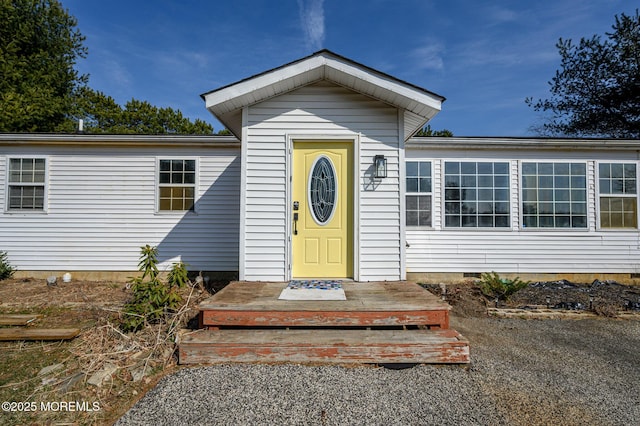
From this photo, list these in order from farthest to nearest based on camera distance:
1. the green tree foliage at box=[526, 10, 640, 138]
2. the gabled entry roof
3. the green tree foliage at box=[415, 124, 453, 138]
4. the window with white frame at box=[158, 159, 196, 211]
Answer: the green tree foliage at box=[415, 124, 453, 138] → the green tree foliage at box=[526, 10, 640, 138] → the window with white frame at box=[158, 159, 196, 211] → the gabled entry roof

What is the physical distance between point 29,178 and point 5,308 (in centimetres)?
307

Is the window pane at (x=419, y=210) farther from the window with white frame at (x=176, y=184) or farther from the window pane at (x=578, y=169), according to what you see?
the window with white frame at (x=176, y=184)

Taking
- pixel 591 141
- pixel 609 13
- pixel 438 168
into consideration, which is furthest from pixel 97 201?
pixel 609 13

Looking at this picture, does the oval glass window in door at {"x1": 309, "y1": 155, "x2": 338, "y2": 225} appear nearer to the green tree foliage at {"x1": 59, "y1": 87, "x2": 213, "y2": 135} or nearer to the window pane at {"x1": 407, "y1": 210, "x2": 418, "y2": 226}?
the window pane at {"x1": 407, "y1": 210, "x2": 418, "y2": 226}

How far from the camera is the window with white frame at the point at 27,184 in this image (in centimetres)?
659

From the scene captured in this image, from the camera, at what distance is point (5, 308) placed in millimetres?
4879

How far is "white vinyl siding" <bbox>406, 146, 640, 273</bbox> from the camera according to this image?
254 inches

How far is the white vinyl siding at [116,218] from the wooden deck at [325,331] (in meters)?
3.27

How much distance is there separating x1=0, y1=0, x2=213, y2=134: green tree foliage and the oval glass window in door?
1371 centimetres

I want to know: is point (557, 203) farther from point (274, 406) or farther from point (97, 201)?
point (97, 201)

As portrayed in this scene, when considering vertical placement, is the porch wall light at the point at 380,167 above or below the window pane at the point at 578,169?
below

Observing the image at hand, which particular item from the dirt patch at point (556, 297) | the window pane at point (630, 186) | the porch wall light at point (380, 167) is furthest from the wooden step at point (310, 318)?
the window pane at point (630, 186)

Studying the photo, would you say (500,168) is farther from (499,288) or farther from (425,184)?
(499,288)

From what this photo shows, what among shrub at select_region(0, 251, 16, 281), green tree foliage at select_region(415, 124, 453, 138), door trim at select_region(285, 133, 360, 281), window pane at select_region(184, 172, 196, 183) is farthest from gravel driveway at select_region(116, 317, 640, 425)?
green tree foliage at select_region(415, 124, 453, 138)
